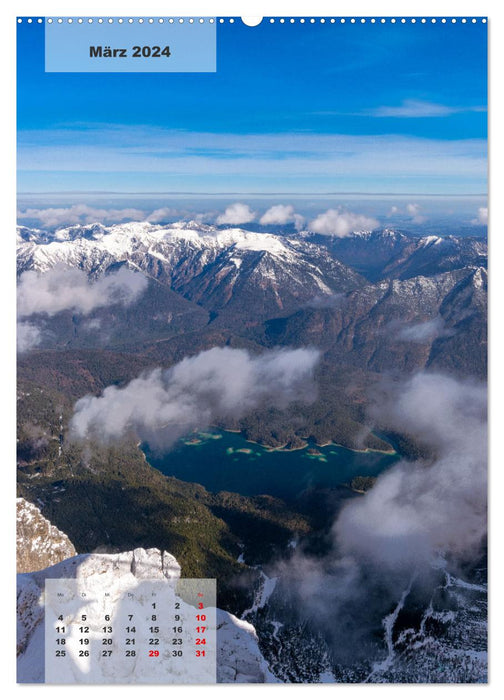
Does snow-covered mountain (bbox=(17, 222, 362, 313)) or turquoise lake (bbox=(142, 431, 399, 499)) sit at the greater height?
snow-covered mountain (bbox=(17, 222, 362, 313))

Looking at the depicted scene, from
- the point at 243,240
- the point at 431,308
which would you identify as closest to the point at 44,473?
the point at 431,308

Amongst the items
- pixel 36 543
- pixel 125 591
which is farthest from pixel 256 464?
pixel 125 591

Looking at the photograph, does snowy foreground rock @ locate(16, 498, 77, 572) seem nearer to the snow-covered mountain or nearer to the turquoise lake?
the turquoise lake

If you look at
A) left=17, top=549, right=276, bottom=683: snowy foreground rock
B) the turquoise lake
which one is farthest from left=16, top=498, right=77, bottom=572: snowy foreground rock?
the turquoise lake

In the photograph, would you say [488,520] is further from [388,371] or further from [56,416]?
[388,371]

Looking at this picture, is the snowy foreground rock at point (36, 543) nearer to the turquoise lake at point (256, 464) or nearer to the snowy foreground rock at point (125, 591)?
the snowy foreground rock at point (125, 591)
